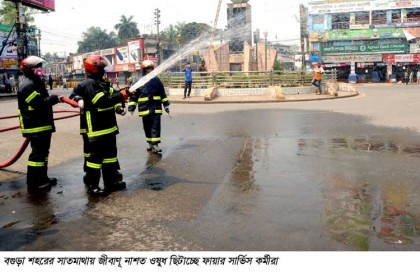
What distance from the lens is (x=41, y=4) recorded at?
1443 inches

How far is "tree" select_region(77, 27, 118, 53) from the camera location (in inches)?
3905

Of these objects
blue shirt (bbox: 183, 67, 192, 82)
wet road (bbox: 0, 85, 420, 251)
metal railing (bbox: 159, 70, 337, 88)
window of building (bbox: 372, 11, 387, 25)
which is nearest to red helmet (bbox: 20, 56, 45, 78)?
wet road (bbox: 0, 85, 420, 251)

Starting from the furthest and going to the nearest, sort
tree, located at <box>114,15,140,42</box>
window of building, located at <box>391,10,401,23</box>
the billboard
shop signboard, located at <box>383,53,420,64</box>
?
1. tree, located at <box>114,15,140,42</box>
2. window of building, located at <box>391,10,401,23</box>
3. shop signboard, located at <box>383,53,420,64</box>
4. the billboard

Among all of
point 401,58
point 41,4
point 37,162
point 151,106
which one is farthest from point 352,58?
point 37,162

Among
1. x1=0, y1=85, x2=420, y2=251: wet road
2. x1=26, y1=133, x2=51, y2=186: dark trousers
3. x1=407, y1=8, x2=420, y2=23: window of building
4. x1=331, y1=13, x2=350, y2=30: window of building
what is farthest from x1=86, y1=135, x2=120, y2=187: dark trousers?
x1=407, y1=8, x2=420, y2=23: window of building

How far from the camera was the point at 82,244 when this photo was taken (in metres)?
3.36

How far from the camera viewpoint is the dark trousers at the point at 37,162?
5230 mm

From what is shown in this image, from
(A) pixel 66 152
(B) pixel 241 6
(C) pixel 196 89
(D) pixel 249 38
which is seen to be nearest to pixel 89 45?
(D) pixel 249 38

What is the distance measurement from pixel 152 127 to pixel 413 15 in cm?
→ 4645

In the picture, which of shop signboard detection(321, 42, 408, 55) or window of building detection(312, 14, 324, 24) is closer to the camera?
shop signboard detection(321, 42, 408, 55)

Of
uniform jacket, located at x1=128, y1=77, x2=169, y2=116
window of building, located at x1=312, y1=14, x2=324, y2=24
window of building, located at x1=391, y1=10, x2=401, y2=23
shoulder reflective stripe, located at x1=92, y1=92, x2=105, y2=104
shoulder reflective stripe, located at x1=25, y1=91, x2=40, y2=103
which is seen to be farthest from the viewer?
window of building, located at x1=312, y1=14, x2=324, y2=24

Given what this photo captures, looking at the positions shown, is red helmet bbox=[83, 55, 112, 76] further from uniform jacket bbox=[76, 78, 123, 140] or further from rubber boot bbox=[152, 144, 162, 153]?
rubber boot bbox=[152, 144, 162, 153]

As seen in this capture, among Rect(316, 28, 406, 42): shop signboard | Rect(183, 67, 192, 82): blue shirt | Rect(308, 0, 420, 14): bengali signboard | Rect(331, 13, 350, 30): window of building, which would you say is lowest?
Rect(183, 67, 192, 82): blue shirt

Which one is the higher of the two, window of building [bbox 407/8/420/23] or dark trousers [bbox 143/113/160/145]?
window of building [bbox 407/8/420/23]
